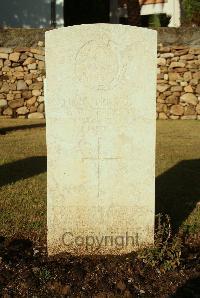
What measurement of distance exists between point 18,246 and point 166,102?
31.8ft

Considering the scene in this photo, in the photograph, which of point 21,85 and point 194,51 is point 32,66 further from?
point 194,51

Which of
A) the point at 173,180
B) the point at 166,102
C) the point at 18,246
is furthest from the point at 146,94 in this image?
the point at 166,102

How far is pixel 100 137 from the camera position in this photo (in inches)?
167

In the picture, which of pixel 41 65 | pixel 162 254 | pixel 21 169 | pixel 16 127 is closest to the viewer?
pixel 162 254

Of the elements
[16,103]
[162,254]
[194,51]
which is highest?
[194,51]

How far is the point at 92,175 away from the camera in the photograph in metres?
4.30

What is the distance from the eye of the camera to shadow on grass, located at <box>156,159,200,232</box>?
18.3ft

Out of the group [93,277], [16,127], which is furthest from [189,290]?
[16,127]

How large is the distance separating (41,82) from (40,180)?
6.97m

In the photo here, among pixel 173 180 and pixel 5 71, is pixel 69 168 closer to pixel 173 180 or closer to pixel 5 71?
pixel 173 180

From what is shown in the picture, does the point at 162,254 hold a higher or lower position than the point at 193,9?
lower

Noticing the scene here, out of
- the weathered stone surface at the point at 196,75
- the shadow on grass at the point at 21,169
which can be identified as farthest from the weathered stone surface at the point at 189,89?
the shadow on grass at the point at 21,169

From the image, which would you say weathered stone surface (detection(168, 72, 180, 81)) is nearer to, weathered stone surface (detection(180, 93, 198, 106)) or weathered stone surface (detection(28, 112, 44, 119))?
weathered stone surface (detection(180, 93, 198, 106))

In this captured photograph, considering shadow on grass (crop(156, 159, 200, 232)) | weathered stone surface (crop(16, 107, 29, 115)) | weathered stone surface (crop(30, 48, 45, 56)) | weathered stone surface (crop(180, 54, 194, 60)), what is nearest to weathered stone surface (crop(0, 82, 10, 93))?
weathered stone surface (crop(16, 107, 29, 115))
